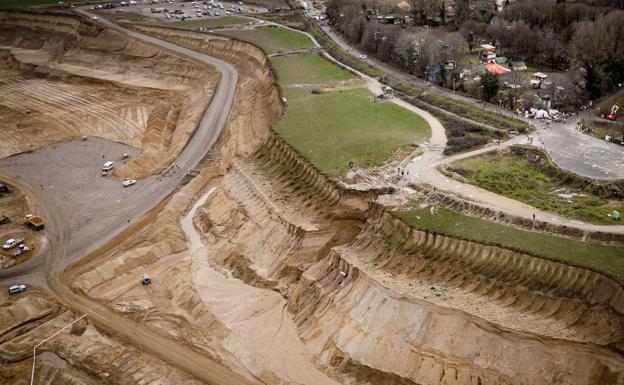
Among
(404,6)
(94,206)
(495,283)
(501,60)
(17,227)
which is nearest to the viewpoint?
(495,283)

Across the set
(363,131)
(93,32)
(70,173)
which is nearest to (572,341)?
(363,131)

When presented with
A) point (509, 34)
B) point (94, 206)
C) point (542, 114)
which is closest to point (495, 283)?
point (542, 114)

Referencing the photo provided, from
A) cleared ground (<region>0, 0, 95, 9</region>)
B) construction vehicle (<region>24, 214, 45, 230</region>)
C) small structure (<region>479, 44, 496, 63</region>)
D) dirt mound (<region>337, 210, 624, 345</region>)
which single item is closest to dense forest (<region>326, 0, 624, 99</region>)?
small structure (<region>479, 44, 496, 63</region>)

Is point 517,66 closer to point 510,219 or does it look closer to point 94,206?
point 510,219

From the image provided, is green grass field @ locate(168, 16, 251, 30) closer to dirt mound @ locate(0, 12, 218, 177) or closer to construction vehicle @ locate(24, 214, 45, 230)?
dirt mound @ locate(0, 12, 218, 177)

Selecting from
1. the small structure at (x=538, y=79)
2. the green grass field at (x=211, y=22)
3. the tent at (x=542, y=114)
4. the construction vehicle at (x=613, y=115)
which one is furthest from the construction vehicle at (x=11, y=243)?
the green grass field at (x=211, y=22)

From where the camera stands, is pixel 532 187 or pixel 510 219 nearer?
pixel 510 219

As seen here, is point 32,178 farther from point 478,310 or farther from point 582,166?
point 582,166

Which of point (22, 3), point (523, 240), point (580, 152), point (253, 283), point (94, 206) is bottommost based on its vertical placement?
point (253, 283)
